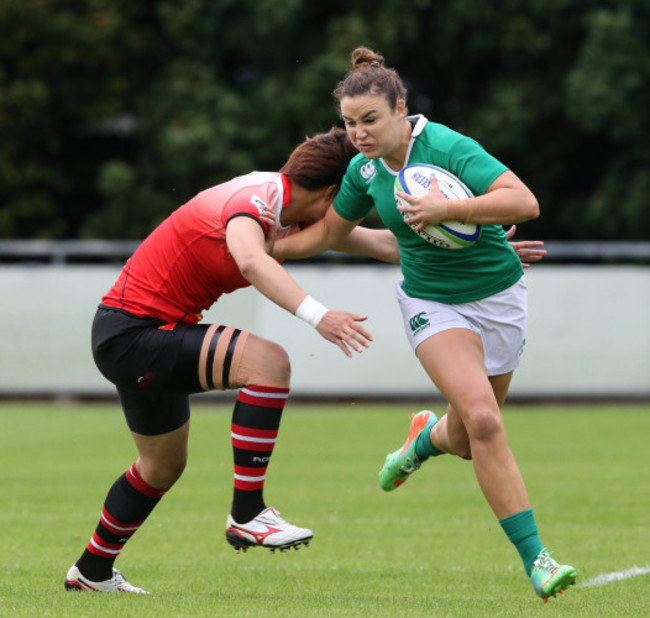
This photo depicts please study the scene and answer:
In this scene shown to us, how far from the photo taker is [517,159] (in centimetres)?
2530

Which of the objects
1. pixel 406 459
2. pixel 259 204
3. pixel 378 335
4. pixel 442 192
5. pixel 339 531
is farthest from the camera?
pixel 378 335

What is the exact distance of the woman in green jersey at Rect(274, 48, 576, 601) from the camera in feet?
18.1

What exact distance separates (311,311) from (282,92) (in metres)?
19.4

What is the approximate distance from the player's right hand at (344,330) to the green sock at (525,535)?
1.02m

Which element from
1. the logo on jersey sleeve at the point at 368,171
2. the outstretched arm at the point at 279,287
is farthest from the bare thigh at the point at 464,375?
the logo on jersey sleeve at the point at 368,171

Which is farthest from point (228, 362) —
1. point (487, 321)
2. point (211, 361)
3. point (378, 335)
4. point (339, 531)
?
point (378, 335)

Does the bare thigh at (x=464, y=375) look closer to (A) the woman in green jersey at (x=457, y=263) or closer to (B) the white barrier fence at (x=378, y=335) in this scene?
(A) the woman in green jersey at (x=457, y=263)

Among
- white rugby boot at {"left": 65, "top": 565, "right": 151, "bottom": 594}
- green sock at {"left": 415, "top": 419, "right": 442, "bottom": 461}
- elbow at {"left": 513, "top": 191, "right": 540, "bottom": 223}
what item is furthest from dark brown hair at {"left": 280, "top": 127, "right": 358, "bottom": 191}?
white rugby boot at {"left": 65, "top": 565, "right": 151, "bottom": 594}

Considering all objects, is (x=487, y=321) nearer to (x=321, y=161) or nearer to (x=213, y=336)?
(x=321, y=161)

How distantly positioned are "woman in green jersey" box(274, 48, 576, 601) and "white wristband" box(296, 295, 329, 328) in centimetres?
59

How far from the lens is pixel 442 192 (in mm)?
5594

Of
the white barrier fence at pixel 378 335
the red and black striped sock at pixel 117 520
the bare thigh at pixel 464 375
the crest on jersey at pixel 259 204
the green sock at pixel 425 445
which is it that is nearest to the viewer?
the bare thigh at pixel 464 375

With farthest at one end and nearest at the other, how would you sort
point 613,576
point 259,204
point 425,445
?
point 425,445
point 613,576
point 259,204

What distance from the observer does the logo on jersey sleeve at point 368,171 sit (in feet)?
19.4
